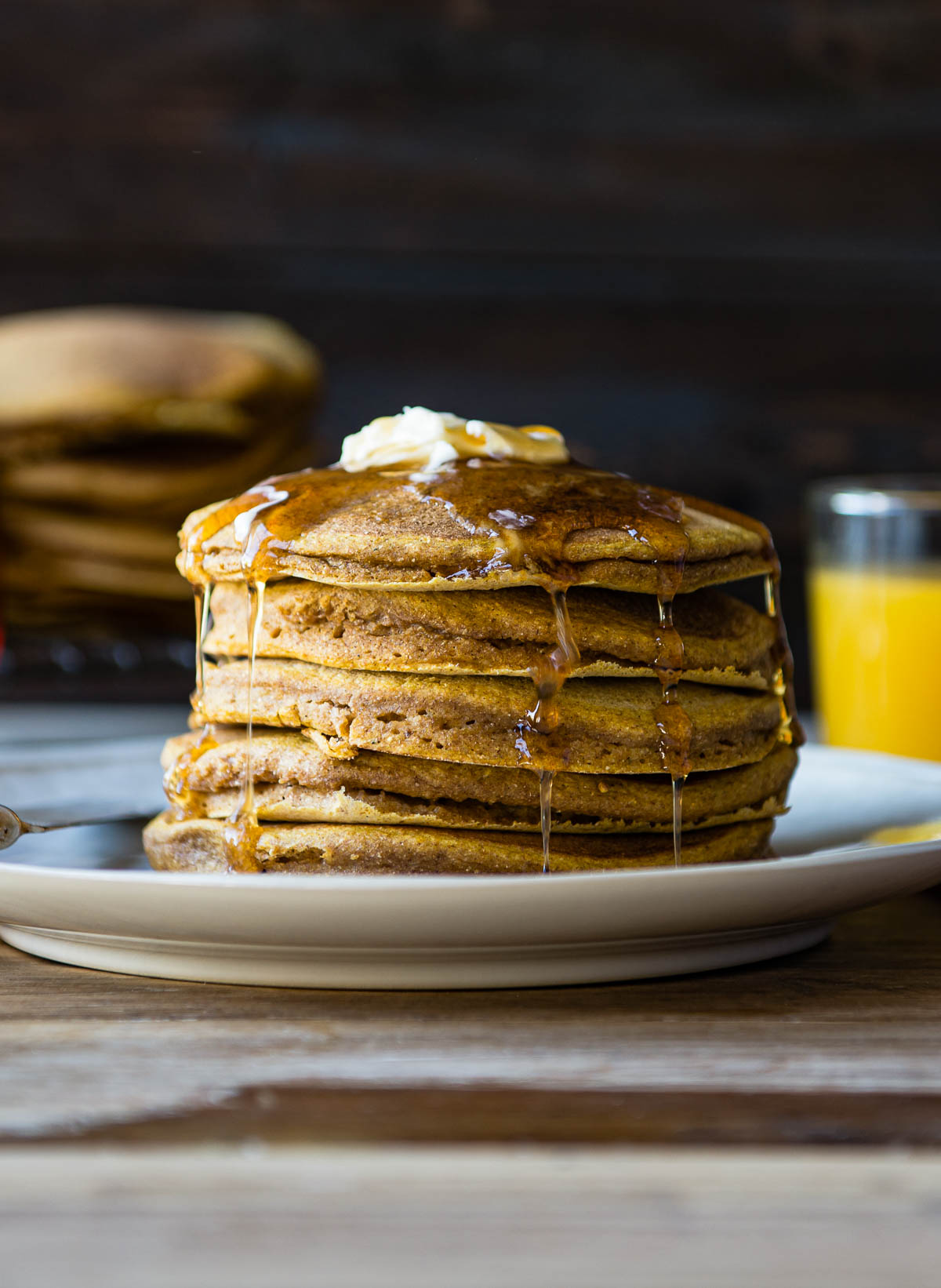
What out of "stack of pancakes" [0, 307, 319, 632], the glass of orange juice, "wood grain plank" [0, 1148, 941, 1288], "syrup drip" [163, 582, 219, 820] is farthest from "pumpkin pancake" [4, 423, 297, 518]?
"wood grain plank" [0, 1148, 941, 1288]

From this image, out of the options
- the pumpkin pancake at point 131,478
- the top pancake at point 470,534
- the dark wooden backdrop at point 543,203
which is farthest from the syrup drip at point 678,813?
the dark wooden backdrop at point 543,203

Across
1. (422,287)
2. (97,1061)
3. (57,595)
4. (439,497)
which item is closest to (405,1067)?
(97,1061)

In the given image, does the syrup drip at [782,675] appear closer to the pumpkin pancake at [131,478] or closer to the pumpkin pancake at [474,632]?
the pumpkin pancake at [474,632]

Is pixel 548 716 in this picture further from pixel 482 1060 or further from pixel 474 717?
pixel 482 1060

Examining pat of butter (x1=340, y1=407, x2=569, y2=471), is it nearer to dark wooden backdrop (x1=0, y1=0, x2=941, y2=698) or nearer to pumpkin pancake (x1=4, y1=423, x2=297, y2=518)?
pumpkin pancake (x1=4, y1=423, x2=297, y2=518)

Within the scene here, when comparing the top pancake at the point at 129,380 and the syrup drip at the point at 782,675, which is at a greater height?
the top pancake at the point at 129,380

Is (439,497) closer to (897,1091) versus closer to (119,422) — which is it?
(897,1091)
